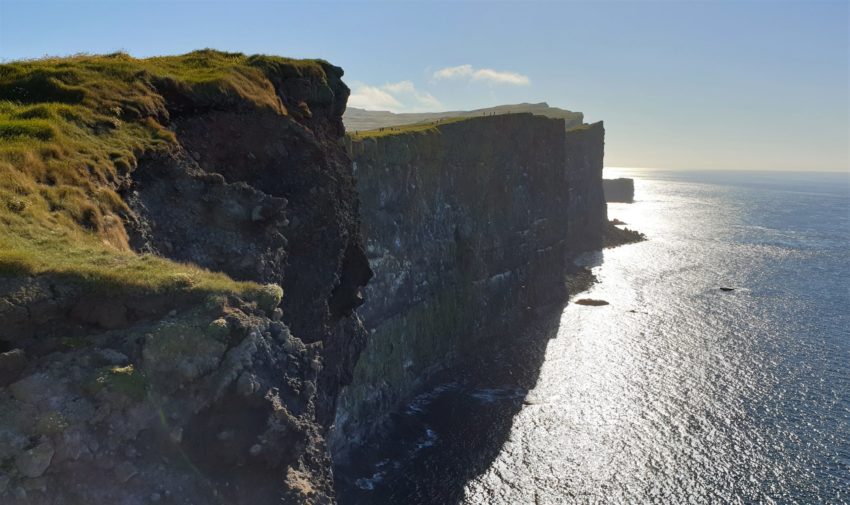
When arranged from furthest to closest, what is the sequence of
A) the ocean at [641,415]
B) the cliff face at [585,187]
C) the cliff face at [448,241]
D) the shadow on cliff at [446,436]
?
the cliff face at [585,187] < the cliff face at [448,241] < the shadow on cliff at [446,436] < the ocean at [641,415]

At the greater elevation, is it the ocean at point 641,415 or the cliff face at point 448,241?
the cliff face at point 448,241

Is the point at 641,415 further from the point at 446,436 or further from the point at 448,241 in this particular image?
the point at 448,241

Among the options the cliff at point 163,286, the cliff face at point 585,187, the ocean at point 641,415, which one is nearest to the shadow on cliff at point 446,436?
the ocean at point 641,415

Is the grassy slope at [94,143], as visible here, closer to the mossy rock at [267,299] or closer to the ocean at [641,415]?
the mossy rock at [267,299]

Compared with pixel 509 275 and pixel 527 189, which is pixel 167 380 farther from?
pixel 527 189

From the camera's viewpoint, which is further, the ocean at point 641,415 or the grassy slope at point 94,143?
the ocean at point 641,415

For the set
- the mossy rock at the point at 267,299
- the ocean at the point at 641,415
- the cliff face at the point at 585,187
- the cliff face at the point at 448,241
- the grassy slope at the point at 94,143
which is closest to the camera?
the grassy slope at the point at 94,143

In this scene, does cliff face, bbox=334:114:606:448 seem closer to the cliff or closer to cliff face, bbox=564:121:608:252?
the cliff

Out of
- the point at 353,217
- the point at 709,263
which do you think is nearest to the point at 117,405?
the point at 353,217
